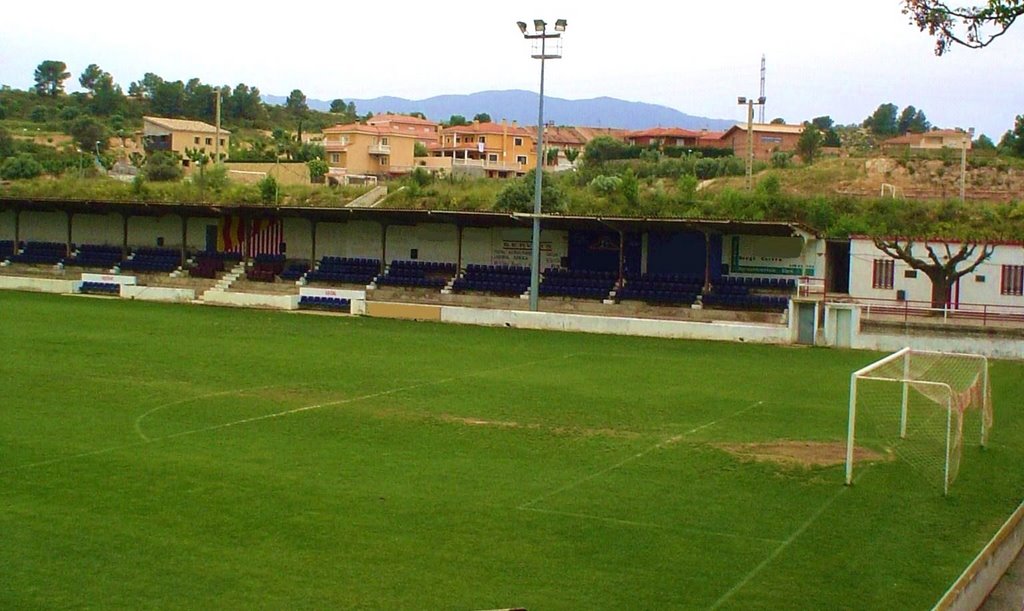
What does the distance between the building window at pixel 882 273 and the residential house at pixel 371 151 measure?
64.5 m

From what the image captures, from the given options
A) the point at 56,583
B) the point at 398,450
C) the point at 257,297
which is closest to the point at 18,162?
the point at 257,297

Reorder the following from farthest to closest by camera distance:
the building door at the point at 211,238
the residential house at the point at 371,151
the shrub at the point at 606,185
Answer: the residential house at the point at 371,151, the shrub at the point at 606,185, the building door at the point at 211,238

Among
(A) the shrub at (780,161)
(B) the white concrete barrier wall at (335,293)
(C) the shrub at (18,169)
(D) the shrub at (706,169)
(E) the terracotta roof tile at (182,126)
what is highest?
(E) the terracotta roof tile at (182,126)

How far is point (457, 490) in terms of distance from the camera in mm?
14734

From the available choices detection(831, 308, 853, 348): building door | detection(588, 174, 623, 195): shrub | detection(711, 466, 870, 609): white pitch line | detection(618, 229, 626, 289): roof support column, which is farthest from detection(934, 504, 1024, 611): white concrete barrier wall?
detection(588, 174, 623, 195): shrub

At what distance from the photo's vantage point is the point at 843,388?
84.6 feet

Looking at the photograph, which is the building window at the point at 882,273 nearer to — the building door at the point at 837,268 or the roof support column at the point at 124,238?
the building door at the point at 837,268

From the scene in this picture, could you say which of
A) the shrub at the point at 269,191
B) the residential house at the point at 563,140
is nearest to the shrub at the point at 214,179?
the shrub at the point at 269,191

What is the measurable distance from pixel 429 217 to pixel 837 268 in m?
16.1

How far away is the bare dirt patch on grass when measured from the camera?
56.3ft

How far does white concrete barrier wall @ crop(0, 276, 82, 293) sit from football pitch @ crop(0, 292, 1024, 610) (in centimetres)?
2130

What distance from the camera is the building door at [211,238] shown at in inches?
2055

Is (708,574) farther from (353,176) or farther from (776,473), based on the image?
(353,176)

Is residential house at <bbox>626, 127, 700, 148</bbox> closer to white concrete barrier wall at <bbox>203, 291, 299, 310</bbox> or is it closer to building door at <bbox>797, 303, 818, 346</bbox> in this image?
Result: white concrete barrier wall at <bbox>203, 291, 299, 310</bbox>
